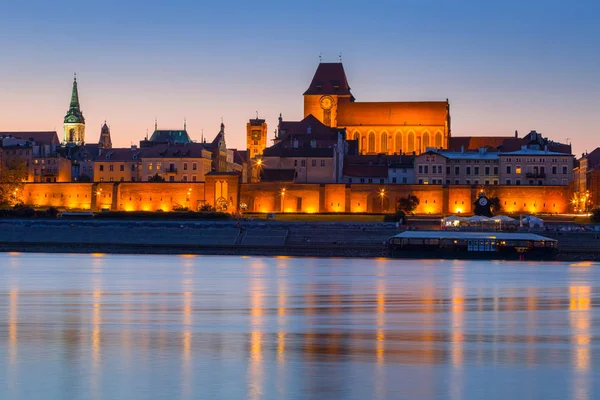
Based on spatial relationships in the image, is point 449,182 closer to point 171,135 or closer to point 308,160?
point 308,160

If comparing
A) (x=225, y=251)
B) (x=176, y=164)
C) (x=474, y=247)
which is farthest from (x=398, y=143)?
(x=474, y=247)

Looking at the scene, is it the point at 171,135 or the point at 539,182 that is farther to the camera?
the point at 171,135

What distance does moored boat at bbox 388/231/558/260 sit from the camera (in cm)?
5884

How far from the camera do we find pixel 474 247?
196ft

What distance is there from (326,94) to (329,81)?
1.98m

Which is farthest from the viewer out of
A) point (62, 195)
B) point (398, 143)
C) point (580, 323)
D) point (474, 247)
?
point (398, 143)

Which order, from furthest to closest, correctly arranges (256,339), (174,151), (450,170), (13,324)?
(174,151) → (450,170) → (13,324) → (256,339)

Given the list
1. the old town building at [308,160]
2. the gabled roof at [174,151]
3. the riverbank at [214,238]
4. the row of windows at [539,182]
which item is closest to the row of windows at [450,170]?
the row of windows at [539,182]

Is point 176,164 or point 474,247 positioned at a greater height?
point 176,164

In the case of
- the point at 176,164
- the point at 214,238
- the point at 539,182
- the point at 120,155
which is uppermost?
the point at 120,155

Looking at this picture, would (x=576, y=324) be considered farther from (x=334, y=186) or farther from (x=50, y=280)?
(x=334, y=186)

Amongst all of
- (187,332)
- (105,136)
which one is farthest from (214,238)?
(105,136)

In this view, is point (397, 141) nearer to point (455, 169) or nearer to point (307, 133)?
point (307, 133)

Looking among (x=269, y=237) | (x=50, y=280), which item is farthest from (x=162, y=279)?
(x=269, y=237)
